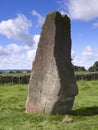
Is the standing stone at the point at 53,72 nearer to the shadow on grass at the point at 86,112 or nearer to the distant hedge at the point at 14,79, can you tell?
the shadow on grass at the point at 86,112

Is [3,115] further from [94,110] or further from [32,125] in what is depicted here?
[94,110]

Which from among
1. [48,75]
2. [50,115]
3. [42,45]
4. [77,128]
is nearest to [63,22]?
[42,45]

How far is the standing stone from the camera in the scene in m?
17.6

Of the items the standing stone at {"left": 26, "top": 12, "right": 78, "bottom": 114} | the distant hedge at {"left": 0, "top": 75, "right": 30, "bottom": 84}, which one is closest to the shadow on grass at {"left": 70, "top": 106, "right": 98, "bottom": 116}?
the standing stone at {"left": 26, "top": 12, "right": 78, "bottom": 114}

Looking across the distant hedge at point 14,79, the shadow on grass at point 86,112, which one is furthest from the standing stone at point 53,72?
the distant hedge at point 14,79

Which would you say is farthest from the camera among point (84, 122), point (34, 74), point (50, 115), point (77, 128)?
point (34, 74)

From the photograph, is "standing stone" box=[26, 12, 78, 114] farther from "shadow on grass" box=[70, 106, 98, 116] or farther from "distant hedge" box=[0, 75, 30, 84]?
"distant hedge" box=[0, 75, 30, 84]

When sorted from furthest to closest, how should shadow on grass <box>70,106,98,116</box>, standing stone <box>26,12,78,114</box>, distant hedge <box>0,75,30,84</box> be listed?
distant hedge <box>0,75,30,84</box>, shadow on grass <box>70,106,98,116</box>, standing stone <box>26,12,78,114</box>

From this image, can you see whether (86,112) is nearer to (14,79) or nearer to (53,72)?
(53,72)

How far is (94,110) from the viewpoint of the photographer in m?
19.0

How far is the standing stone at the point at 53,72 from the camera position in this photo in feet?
57.8

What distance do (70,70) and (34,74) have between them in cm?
180

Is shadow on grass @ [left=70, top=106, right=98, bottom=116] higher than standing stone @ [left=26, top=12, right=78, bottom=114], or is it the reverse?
standing stone @ [left=26, top=12, right=78, bottom=114]

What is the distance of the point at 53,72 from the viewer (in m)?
17.8
